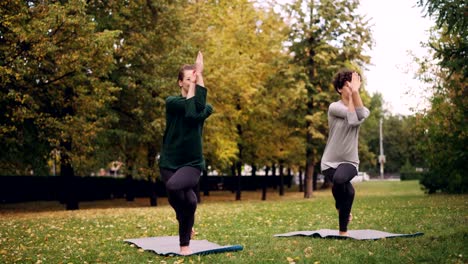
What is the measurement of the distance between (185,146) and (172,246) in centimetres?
175

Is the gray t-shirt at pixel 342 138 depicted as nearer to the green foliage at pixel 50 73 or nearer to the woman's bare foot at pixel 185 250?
the woman's bare foot at pixel 185 250

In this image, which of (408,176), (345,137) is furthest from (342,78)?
(408,176)

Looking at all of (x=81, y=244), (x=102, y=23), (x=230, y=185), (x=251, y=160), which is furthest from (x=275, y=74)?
(x=230, y=185)

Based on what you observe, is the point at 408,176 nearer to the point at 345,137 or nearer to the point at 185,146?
the point at 345,137

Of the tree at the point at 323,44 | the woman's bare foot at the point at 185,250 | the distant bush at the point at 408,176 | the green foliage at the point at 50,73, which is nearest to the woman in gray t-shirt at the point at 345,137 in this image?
the woman's bare foot at the point at 185,250

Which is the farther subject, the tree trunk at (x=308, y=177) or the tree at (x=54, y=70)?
the tree trunk at (x=308, y=177)

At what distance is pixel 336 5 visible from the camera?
28.8 m

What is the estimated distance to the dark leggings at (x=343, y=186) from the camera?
8.18 m

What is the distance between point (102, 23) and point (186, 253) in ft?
61.4

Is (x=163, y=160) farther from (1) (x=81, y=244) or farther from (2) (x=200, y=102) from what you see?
(1) (x=81, y=244)

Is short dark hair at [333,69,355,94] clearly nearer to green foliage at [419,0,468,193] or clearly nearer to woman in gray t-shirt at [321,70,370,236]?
woman in gray t-shirt at [321,70,370,236]

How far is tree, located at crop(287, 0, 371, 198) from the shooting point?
28.4 meters

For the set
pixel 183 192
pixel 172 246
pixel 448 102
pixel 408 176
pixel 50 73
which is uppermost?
pixel 50 73

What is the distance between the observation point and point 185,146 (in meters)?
7.12
